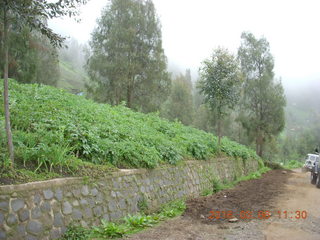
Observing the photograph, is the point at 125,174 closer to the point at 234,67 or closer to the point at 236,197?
the point at 236,197

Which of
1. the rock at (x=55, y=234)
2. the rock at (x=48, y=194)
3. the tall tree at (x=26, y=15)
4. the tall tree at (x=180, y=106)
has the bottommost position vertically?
the rock at (x=55, y=234)

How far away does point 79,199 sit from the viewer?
18.2 feet

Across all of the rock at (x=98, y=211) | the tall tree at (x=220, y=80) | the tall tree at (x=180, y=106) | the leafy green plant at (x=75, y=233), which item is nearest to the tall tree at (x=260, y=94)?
the tall tree at (x=180, y=106)

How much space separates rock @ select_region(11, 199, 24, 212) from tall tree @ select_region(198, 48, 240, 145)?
12.2 metres

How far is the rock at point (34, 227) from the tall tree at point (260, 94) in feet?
99.0

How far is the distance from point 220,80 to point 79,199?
38.5 ft

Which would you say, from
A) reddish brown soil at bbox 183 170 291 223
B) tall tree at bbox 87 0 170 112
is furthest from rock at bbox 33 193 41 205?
tall tree at bbox 87 0 170 112

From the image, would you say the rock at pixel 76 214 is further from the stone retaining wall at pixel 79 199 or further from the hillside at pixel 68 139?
the hillside at pixel 68 139

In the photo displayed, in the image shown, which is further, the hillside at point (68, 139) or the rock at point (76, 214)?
the hillside at point (68, 139)

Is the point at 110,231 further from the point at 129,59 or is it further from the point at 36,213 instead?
the point at 129,59

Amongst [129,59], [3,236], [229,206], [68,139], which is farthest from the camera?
[129,59]

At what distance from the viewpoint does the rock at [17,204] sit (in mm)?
4405

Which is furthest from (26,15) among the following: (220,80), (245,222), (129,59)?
(129,59)

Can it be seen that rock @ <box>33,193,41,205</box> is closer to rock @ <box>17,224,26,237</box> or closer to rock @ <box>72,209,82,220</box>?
rock @ <box>17,224,26,237</box>
